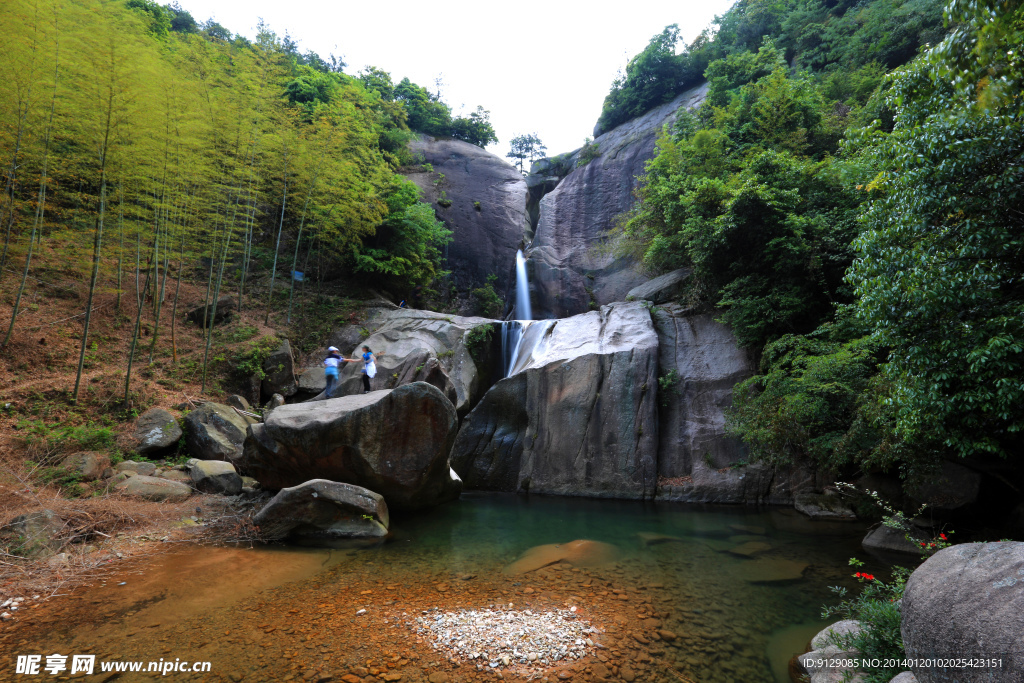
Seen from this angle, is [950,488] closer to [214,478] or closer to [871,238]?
[871,238]

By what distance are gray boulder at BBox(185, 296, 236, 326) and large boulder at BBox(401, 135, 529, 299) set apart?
10098mm

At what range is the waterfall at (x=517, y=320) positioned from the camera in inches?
575

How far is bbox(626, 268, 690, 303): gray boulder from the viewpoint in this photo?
13047 millimetres

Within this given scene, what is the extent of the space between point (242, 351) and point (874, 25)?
79.8ft

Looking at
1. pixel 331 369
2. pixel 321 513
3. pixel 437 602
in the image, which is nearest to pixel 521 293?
pixel 331 369

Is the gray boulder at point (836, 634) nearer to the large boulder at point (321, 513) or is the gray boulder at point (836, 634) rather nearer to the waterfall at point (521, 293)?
the large boulder at point (321, 513)

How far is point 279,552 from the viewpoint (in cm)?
578

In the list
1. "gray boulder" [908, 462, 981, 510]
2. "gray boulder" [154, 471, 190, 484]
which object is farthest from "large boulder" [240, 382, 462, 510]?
"gray boulder" [908, 462, 981, 510]

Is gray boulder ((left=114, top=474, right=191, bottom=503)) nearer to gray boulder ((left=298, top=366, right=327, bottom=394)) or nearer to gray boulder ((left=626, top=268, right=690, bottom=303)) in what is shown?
gray boulder ((left=298, top=366, right=327, bottom=394))

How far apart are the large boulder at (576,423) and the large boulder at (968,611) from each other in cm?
791

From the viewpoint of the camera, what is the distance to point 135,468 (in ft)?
24.6

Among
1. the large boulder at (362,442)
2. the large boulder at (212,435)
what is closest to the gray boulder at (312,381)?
the large boulder at (212,435)

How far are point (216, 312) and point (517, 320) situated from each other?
1009 centimetres

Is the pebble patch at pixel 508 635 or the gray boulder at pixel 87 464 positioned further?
the gray boulder at pixel 87 464
